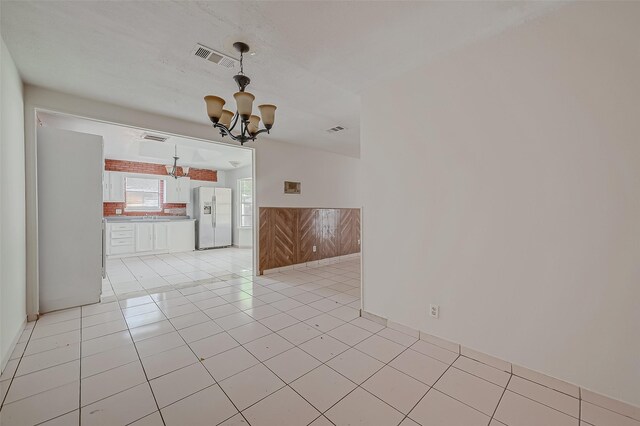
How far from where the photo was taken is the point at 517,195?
2.00 m

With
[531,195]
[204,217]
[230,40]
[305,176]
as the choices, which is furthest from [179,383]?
[204,217]

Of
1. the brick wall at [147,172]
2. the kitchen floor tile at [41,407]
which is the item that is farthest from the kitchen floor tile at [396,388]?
the brick wall at [147,172]

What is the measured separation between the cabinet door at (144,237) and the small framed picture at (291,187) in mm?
4387

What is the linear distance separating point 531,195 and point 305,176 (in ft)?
14.6

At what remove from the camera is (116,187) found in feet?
23.4

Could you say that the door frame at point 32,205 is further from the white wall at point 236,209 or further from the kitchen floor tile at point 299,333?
the white wall at point 236,209

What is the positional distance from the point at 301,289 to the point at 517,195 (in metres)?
3.16

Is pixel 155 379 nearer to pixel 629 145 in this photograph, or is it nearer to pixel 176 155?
pixel 629 145

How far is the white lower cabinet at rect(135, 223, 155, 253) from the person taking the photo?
23.1 ft

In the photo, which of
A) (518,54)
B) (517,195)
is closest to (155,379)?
(517,195)

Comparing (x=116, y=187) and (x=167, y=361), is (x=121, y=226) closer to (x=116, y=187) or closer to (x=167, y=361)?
(x=116, y=187)

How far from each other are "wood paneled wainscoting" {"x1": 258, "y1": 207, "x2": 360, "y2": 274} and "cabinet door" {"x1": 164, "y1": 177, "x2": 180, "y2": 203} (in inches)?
179

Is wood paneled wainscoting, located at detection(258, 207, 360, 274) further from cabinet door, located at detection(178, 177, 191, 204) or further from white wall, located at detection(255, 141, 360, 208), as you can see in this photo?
cabinet door, located at detection(178, 177, 191, 204)

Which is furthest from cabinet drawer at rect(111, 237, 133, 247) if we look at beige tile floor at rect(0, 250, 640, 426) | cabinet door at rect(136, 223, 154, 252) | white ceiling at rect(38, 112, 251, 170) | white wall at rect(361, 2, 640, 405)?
white wall at rect(361, 2, 640, 405)
